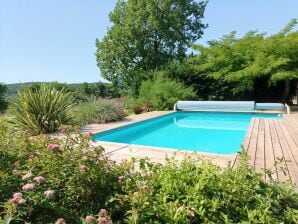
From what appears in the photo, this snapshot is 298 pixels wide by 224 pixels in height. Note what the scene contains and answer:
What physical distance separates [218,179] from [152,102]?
37.4 ft

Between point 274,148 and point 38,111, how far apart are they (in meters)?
5.43

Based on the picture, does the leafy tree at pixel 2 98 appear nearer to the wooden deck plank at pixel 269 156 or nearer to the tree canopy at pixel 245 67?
the tree canopy at pixel 245 67

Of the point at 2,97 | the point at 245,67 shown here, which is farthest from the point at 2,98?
the point at 245,67

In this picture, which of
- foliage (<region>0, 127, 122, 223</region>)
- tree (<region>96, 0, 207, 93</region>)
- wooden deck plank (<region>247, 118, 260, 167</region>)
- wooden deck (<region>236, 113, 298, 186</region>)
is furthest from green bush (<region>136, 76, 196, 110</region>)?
foliage (<region>0, 127, 122, 223</region>)

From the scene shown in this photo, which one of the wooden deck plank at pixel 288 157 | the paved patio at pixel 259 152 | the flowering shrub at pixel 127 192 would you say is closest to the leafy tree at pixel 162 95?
the wooden deck plank at pixel 288 157

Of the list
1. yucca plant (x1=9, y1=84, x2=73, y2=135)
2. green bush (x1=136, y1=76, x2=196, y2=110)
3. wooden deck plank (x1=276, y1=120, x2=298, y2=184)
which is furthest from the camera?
green bush (x1=136, y1=76, x2=196, y2=110)

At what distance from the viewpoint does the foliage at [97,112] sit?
9.12m

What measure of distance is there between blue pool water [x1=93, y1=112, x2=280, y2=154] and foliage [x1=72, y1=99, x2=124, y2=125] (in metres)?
0.92

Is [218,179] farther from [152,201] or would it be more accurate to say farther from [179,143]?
[179,143]

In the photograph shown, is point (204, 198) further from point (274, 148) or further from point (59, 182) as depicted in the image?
point (274, 148)

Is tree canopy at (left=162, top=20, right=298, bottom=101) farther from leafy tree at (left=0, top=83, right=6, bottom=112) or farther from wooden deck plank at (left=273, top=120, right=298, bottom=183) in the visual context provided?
leafy tree at (left=0, top=83, right=6, bottom=112)

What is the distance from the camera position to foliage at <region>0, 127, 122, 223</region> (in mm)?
1743

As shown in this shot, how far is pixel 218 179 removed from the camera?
85.2 inches

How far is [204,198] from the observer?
1935 mm
